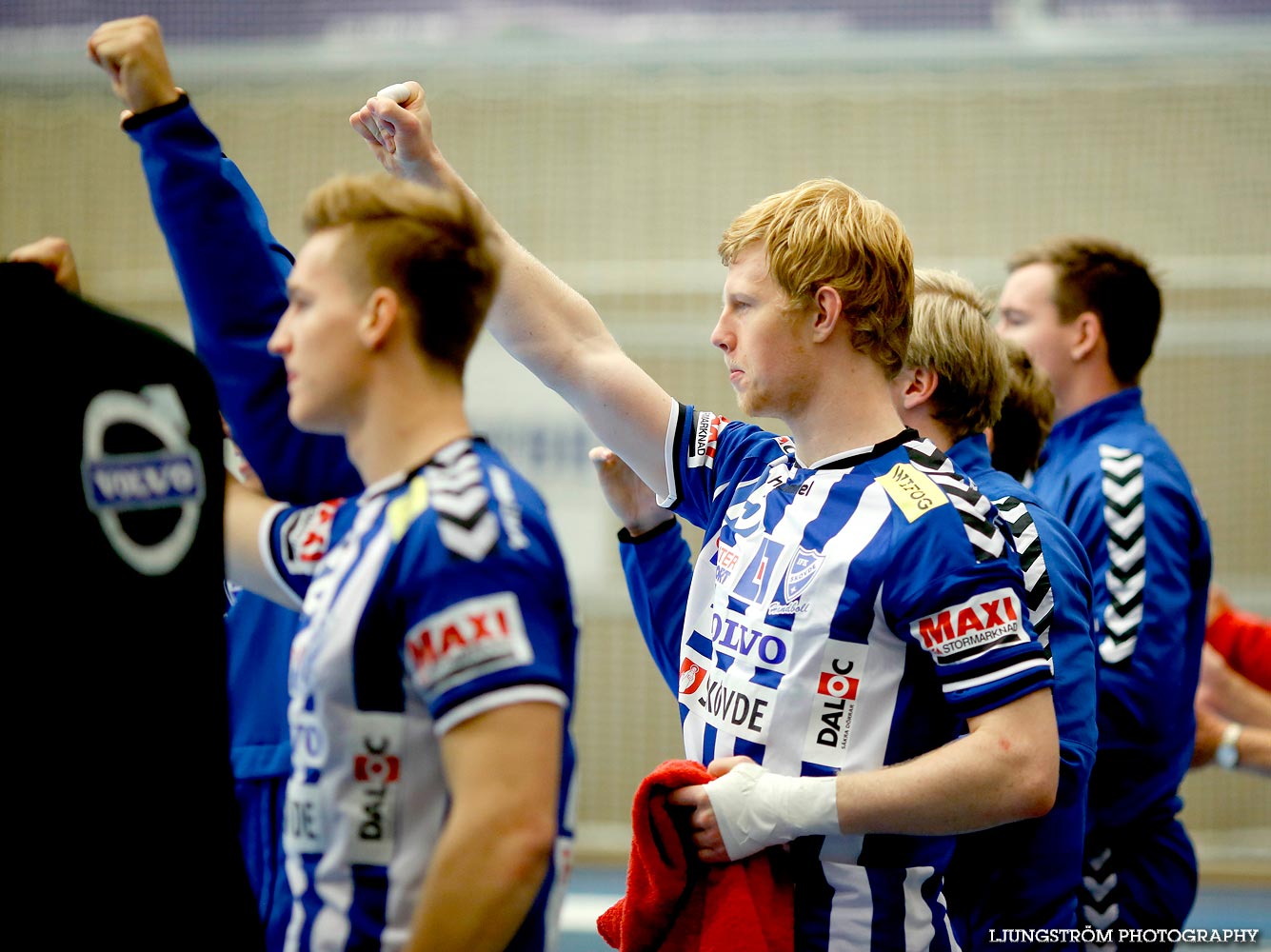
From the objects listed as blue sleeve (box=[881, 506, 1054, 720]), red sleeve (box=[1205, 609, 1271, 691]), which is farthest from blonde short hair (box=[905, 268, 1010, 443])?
red sleeve (box=[1205, 609, 1271, 691])

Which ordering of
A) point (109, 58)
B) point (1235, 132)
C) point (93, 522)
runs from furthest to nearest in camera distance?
point (1235, 132)
point (109, 58)
point (93, 522)

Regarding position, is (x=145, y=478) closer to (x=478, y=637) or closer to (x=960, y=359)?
(x=478, y=637)

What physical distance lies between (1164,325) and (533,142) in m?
3.16

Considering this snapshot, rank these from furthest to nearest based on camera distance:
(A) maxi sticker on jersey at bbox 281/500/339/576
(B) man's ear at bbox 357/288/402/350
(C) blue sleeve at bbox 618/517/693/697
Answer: (C) blue sleeve at bbox 618/517/693/697, (A) maxi sticker on jersey at bbox 281/500/339/576, (B) man's ear at bbox 357/288/402/350

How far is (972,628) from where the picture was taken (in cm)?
166

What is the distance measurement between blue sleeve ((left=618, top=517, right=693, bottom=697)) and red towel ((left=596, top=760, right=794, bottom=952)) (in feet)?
1.59

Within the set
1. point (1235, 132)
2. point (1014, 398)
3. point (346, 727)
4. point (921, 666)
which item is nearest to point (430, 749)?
point (346, 727)

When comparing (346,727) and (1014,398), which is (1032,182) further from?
(346,727)

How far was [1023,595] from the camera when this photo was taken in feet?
5.61

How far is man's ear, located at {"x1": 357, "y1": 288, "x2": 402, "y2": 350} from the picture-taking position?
1333 mm

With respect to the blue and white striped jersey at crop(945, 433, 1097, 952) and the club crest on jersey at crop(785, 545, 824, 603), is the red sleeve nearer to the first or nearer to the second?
the blue and white striped jersey at crop(945, 433, 1097, 952)

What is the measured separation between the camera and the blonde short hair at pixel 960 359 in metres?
2.26

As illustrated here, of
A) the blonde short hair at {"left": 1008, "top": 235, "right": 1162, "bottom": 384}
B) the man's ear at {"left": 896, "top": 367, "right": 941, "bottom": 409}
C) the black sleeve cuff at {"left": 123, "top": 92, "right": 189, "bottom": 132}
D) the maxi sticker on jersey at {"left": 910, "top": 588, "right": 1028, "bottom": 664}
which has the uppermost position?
the black sleeve cuff at {"left": 123, "top": 92, "right": 189, "bottom": 132}

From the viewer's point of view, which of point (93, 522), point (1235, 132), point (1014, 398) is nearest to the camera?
point (93, 522)
